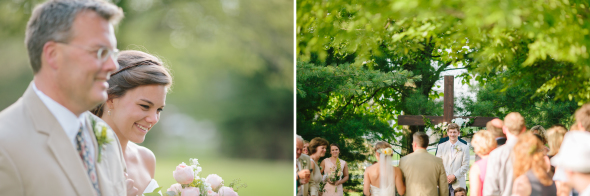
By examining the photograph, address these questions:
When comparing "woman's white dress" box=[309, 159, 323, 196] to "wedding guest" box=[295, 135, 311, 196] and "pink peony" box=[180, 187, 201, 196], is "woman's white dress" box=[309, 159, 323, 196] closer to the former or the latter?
"wedding guest" box=[295, 135, 311, 196]

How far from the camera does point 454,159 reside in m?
4.41

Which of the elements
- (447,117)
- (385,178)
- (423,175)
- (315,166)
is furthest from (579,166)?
(447,117)

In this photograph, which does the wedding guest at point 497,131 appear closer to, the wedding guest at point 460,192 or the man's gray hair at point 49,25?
the wedding guest at point 460,192

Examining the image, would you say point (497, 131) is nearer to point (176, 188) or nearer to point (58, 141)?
point (176, 188)

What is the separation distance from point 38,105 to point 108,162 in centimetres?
24

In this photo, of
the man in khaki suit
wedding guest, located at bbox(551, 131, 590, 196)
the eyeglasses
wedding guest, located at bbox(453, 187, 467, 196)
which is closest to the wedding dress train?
the man in khaki suit

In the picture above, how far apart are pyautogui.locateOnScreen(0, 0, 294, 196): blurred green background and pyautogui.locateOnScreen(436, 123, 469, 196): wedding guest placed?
526 cm

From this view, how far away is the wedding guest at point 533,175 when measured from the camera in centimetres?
253

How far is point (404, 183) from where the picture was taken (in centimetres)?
372

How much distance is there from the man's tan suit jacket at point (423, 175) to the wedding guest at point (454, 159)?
2.26ft

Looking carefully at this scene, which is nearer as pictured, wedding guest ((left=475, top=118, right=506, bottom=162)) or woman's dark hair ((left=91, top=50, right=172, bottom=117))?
woman's dark hair ((left=91, top=50, right=172, bottom=117))

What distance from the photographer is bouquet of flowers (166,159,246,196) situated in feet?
5.32

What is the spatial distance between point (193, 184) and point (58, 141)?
0.88 m

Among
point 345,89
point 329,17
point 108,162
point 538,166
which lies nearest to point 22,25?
point 345,89
